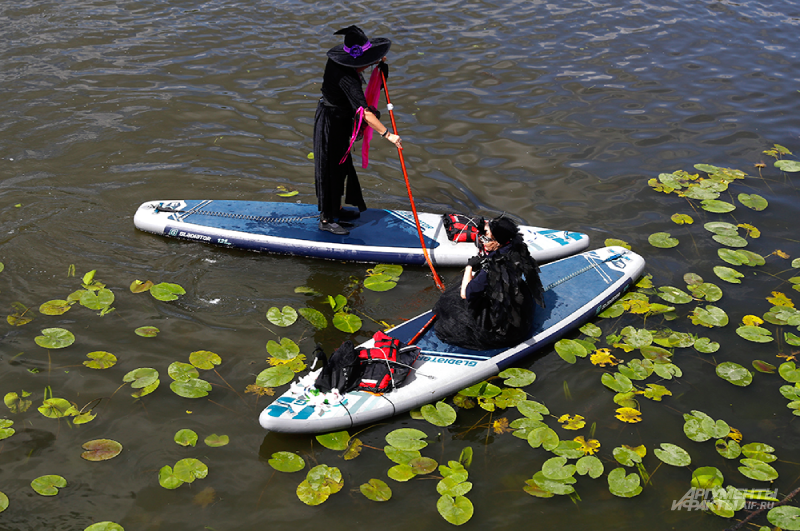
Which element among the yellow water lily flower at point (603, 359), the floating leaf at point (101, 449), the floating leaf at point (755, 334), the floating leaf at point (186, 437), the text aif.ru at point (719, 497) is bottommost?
the text aif.ru at point (719, 497)

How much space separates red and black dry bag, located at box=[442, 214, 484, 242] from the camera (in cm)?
649

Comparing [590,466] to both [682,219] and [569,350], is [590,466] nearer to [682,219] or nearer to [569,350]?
[569,350]

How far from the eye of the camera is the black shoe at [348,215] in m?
6.69

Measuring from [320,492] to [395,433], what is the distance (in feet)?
2.33

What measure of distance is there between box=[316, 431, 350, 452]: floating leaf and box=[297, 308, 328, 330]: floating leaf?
125 cm

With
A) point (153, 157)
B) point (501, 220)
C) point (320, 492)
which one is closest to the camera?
point (320, 492)

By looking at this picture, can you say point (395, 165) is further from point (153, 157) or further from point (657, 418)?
point (657, 418)

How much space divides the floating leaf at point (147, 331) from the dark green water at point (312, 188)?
3.4 inches

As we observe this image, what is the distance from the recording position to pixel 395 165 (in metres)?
8.12

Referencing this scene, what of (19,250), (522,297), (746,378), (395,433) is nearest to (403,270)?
(522,297)

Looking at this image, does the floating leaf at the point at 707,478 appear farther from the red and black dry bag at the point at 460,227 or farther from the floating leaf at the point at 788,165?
the floating leaf at the point at 788,165

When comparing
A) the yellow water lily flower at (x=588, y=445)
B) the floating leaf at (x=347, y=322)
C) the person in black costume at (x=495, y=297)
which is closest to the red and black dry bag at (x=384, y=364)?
the person in black costume at (x=495, y=297)

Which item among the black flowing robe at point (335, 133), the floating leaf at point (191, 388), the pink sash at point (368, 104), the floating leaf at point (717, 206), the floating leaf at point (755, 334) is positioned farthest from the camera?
the floating leaf at point (717, 206)

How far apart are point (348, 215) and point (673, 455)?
4045 millimetres
